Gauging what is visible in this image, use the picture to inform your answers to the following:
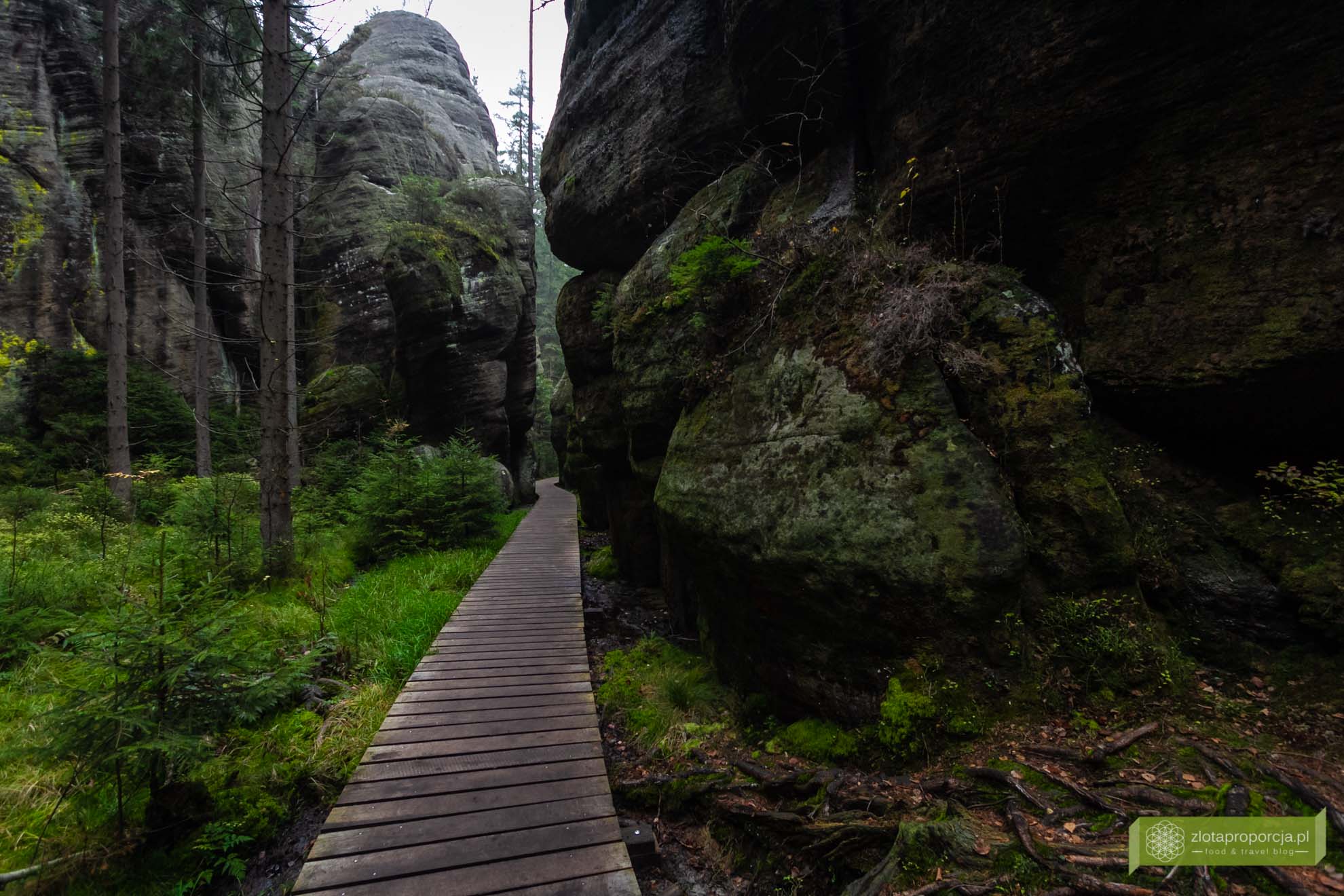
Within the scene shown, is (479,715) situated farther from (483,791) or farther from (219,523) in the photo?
(219,523)

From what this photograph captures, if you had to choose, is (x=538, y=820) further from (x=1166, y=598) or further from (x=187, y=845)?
(x=1166, y=598)

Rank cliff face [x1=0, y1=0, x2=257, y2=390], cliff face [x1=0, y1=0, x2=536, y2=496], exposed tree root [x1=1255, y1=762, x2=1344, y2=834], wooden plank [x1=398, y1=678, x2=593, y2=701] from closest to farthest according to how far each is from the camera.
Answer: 1. exposed tree root [x1=1255, y1=762, x2=1344, y2=834]
2. wooden plank [x1=398, y1=678, x2=593, y2=701]
3. cliff face [x1=0, y1=0, x2=257, y2=390]
4. cliff face [x1=0, y1=0, x2=536, y2=496]

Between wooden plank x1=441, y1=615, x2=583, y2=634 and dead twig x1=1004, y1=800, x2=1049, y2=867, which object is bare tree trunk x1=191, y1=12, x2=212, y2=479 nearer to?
wooden plank x1=441, y1=615, x2=583, y2=634

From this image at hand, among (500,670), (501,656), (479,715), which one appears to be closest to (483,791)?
(479,715)

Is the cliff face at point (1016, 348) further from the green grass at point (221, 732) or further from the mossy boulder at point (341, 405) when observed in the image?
the mossy boulder at point (341, 405)

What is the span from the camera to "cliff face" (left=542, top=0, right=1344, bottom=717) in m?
3.66

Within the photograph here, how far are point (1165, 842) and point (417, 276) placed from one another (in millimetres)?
19975

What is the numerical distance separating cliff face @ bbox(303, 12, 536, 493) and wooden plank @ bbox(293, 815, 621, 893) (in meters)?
16.7

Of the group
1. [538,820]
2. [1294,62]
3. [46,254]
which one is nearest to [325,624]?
[538,820]

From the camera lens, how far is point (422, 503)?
11.4 m

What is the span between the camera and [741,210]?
308 inches

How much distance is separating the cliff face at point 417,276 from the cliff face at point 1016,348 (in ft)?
46.3

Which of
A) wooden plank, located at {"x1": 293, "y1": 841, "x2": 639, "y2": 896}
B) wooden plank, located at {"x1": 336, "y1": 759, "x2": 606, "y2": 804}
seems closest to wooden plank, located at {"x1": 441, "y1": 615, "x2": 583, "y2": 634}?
wooden plank, located at {"x1": 336, "y1": 759, "x2": 606, "y2": 804}

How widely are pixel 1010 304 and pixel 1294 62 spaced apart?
2179mm
